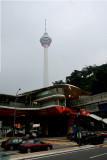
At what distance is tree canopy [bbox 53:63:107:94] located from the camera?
5966 centimetres

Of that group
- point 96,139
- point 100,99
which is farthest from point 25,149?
point 100,99

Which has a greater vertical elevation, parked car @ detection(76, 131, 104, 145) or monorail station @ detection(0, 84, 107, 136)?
monorail station @ detection(0, 84, 107, 136)

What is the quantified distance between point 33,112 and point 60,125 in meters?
12.2

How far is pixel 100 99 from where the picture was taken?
111 feet

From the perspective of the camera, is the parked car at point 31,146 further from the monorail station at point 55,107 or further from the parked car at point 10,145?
the monorail station at point 55,107

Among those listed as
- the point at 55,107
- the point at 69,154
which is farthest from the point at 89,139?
the point at 55,107

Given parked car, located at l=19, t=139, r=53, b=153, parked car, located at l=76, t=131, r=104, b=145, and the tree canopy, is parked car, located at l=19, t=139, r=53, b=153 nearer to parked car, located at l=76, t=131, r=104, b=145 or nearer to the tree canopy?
parked car, located at l=76, t=131, r=104, b=145

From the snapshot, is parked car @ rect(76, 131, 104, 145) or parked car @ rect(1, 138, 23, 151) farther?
parked car @ rect(76, 131, 104, 145)

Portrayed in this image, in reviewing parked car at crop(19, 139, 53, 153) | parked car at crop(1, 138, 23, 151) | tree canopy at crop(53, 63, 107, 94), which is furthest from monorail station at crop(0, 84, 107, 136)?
parked car at crop(19, 139, 53, 153)

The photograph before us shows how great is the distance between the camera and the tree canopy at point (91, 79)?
5966 centimetres

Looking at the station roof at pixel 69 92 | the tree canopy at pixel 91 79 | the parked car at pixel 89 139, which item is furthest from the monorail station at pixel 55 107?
the tree canopy at pixel 91 79

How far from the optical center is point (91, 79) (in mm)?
63188

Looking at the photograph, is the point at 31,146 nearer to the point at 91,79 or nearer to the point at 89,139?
the point at 89,139

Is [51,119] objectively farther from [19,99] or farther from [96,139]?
[96,139]
